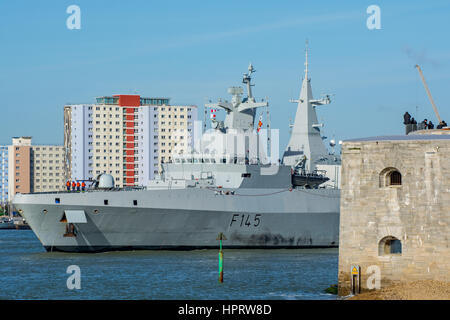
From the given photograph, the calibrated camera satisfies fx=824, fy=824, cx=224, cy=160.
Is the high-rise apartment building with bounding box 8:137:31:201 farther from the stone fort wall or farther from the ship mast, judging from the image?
the stone fort wall

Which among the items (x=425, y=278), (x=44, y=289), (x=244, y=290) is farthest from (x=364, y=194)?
(x=44, y=289)

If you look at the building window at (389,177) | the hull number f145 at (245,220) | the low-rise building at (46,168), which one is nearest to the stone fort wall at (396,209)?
the building window at (389,177)

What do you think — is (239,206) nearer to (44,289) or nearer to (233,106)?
(233,106)

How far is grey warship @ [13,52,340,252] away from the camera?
37.5m

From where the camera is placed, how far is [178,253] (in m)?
38.3

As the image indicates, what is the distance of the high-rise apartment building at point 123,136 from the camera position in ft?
379

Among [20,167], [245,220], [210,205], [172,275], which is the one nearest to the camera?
[172,275]

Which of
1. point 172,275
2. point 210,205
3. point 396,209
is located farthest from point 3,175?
point 396,209

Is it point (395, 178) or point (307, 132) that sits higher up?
point (307, 132)

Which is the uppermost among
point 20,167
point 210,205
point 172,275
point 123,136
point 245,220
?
point 123,136

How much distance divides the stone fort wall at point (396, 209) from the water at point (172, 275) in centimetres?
252

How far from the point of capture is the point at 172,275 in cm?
2994

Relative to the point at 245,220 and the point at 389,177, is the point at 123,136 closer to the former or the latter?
the point at 245,220

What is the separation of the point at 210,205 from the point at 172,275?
9.37m
